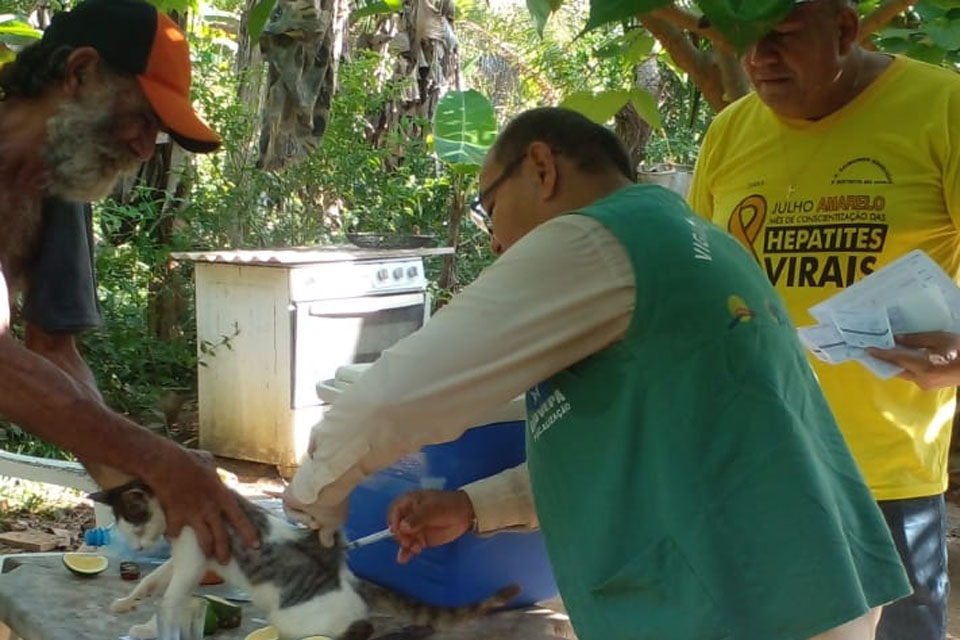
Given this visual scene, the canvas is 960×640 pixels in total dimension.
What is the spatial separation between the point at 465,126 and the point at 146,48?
14.2 feet

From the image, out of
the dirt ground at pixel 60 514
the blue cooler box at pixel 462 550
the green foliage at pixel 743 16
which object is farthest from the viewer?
the dirt ground at pixel 60 514

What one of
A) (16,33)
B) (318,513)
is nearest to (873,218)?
(318,513)

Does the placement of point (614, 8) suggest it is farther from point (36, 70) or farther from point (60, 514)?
point (60, 514)

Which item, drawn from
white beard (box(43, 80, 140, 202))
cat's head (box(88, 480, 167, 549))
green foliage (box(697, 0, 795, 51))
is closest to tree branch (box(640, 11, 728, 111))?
green foliage (box(697, 0, 795, 51))

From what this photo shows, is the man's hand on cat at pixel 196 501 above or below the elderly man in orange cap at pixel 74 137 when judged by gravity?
below

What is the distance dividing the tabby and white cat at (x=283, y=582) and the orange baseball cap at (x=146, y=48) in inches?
33.3

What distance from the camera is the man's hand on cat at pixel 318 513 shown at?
1646 millimetres

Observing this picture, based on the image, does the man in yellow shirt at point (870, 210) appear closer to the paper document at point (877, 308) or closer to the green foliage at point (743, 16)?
the paper document at point (877, 308)

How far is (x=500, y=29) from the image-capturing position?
44.2 ft

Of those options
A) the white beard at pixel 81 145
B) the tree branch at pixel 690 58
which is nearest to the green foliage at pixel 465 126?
the tree branch at pixel 690 58

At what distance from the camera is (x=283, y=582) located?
1.83 m

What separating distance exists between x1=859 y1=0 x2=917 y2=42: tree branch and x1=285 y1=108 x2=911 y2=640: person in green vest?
1.03 m

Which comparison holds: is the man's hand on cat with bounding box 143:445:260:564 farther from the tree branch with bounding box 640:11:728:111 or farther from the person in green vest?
the tree branch with bounding box 640:11:728:111

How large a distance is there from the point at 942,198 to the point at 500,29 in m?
11.9
